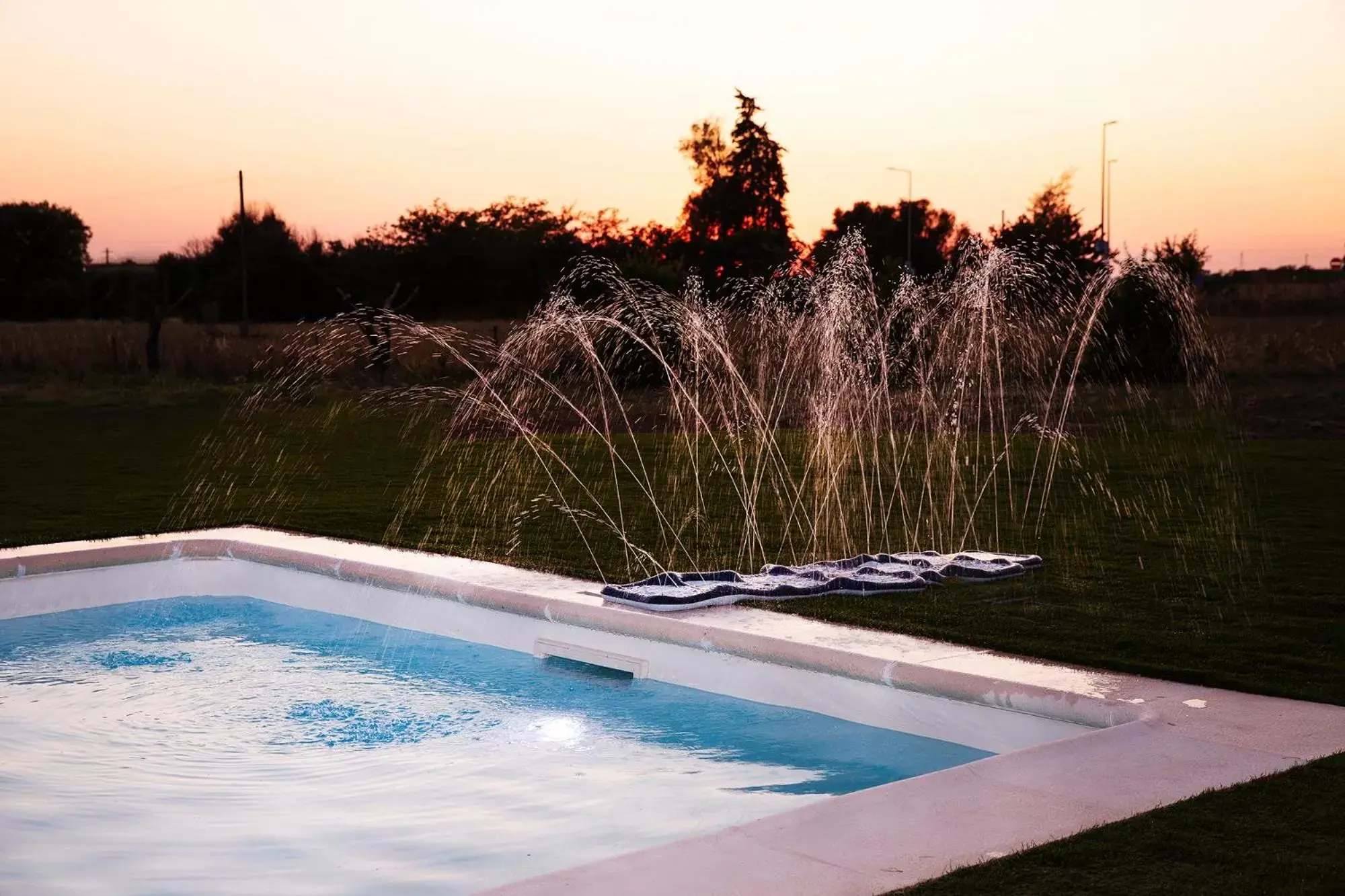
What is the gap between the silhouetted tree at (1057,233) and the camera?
4062cm

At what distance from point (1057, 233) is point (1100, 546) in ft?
123

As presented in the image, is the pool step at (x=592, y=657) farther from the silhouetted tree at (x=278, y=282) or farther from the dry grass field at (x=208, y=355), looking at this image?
the silhouetted tree at (x=278, y=282)

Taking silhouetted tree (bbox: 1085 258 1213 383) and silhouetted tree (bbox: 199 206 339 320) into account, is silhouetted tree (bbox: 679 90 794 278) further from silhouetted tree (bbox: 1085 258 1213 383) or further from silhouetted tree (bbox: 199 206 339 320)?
silhouetted tree (bbox: 1085 258 1213 383)

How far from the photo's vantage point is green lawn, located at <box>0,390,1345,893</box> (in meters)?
3.51

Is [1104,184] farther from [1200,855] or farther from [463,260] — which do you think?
[1200,855]

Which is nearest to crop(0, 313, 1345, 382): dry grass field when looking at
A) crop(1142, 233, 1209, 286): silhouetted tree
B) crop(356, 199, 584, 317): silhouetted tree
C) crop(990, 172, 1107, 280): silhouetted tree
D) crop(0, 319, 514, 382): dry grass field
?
crop(0, 319, 514, 382): dry grass field

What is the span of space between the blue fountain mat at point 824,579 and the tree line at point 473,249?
3747 centimetres

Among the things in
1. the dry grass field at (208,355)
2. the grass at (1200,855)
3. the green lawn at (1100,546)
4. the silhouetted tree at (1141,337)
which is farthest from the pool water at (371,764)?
the silhouetted tree at (1141,337)

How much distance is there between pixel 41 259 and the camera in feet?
183

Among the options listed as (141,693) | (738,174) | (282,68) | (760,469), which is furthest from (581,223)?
(141,693)

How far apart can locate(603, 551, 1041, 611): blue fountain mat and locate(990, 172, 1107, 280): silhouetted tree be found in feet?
103

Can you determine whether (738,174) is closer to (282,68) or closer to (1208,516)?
(282,68)

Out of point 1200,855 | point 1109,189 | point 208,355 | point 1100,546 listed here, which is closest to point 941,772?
point 1200,855

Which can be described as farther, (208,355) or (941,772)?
(208,355)
